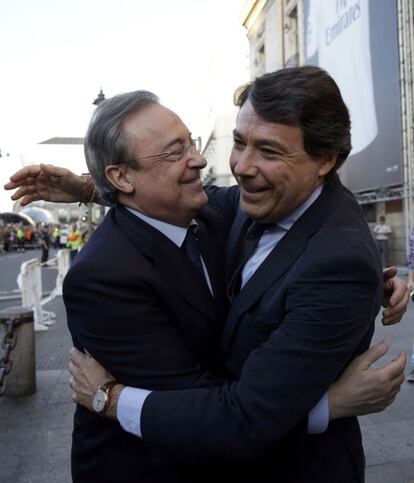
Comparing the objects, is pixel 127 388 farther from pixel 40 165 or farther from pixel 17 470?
pixel 17 470

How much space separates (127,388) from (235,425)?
34cm

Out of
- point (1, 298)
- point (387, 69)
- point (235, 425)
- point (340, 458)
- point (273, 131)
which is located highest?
point (387, 69)

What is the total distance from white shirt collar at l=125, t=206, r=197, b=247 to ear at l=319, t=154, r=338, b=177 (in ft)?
1.70

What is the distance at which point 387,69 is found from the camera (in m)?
14.4

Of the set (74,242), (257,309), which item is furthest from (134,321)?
(74,242)

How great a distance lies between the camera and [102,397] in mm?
1562

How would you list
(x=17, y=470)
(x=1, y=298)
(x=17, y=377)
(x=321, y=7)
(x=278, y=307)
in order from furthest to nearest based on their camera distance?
(x=321, y=7), (x=1, y=298), (x=17, y=377), (x=17, y=470), (x=278, y=307)

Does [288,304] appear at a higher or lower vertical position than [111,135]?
lower

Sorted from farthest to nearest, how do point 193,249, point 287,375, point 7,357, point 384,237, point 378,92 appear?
point 384,237 → point 378,92 → point 7,357 → point 193,249 → point 287,375

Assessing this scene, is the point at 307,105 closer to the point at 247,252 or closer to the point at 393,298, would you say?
the point at 247,252

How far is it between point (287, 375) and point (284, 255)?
1.18 ft

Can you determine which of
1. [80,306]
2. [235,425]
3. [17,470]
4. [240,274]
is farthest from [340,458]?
[17,470]

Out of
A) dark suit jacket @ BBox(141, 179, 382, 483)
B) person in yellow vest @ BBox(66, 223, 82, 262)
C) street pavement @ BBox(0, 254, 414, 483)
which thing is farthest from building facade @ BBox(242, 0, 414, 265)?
dark suit jacket @ BBox(141, 179, 382, 483)

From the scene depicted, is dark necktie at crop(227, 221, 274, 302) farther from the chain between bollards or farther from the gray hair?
the chain between bollards
